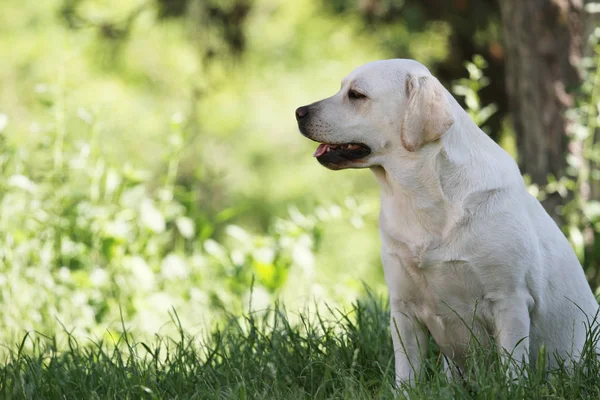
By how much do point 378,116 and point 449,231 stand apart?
487mm

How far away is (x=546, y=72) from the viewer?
475 centimetres

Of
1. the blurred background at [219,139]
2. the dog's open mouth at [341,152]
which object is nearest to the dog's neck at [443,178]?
the dog's open mouth at [341,152]

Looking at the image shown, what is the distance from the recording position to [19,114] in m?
7.55

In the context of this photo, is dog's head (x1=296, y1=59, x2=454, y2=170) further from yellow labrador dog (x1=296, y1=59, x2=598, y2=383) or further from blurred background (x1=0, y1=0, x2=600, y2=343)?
blurred background (x1=0, y1=0, x2=600, y2=343)

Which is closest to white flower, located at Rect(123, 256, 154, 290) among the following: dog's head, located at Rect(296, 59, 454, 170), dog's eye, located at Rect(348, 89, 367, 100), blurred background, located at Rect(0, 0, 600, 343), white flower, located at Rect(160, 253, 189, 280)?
blurred background, located at Rect(0, 0, 600, 343)

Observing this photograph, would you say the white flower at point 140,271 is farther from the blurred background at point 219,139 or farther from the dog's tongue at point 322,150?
the dog's tongue at point 322,150

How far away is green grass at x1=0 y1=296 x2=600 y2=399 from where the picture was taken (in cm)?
233

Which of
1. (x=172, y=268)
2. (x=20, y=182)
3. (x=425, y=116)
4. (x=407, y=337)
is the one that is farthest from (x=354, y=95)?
(x=172, y=268)

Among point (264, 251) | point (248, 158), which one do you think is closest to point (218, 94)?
point (248, 158)

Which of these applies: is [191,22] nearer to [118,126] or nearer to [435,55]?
[118,126]

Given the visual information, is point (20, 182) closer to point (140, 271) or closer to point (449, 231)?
point (140, 271)

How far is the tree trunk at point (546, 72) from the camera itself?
4.70 metres

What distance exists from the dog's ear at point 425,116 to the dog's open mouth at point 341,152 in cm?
19

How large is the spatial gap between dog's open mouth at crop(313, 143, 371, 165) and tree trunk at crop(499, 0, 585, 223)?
2.26m
